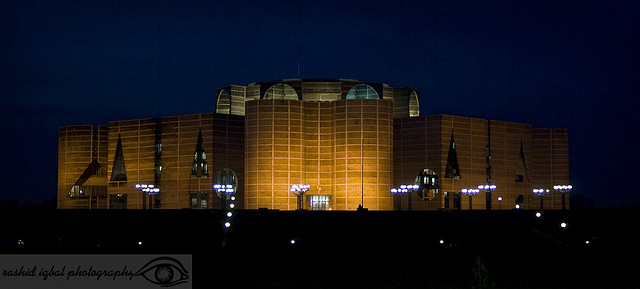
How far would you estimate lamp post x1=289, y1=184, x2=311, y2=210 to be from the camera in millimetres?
107312

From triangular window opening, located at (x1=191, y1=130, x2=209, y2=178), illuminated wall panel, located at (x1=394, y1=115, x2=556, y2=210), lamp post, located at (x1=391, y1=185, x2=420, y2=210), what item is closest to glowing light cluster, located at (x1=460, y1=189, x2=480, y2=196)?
illuminated wall panel, located at (x1=394, y1=115, x2=556, y2=210)

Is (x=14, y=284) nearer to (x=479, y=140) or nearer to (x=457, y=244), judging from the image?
(x=457, y=244)

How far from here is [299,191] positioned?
10762 centimetres

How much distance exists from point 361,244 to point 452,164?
43.0m

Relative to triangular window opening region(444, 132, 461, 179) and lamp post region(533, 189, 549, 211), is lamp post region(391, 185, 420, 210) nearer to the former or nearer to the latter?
triangular window opening region(444, 132, 461, 179)

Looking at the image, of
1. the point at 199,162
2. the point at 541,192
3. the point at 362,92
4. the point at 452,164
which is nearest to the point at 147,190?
the point at 199,162

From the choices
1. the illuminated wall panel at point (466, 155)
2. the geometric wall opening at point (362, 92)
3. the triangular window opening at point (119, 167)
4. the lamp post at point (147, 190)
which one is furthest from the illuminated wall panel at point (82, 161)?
the illuminated wall panel at point (466, 155)

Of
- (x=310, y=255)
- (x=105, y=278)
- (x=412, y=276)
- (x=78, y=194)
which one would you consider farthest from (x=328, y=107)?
(x=105, y=278)

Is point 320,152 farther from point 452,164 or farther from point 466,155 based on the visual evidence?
point 466,155

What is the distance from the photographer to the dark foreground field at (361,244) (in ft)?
175

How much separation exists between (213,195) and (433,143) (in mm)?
24847

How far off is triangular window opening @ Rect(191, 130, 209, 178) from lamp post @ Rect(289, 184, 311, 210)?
11355mm

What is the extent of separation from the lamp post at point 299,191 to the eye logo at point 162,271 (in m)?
70.5

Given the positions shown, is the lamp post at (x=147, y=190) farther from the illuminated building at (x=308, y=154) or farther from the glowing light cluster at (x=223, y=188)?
the glowing light cluster at (x=223, y=188)
